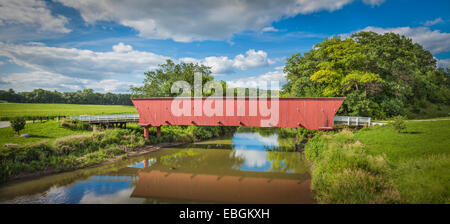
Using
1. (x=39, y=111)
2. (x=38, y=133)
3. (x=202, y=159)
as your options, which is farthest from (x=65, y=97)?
(x=202, y=159)

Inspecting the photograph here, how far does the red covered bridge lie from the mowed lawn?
4.22m

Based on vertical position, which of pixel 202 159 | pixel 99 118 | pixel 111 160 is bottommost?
pixel 202 159

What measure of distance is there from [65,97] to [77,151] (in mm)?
70040

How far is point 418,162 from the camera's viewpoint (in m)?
9.03

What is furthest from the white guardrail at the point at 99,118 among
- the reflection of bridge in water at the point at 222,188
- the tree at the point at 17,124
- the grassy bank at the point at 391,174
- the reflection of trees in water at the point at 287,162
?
the grassy bank at the point at 391,174

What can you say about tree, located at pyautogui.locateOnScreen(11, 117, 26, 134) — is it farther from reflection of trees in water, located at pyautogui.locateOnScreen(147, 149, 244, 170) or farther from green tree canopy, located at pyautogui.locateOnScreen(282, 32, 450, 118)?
green tree canopy, located at pyautogui.locateOnScreen(282, 32, 450, 118)

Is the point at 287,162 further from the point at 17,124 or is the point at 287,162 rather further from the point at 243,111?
the point at 17,124

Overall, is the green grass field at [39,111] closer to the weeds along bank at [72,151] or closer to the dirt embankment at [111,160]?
the weeds along bank at [72,151]

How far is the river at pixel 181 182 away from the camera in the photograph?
1056 centimetres

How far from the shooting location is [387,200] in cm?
751

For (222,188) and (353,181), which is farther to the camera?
(222,188)

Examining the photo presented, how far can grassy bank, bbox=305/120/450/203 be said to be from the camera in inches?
296
